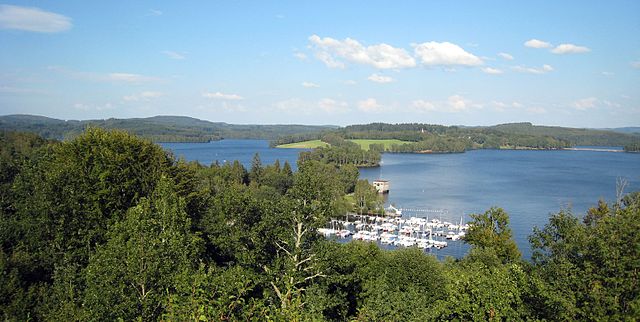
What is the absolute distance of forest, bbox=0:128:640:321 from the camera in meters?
7.64

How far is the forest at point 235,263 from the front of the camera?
764cm

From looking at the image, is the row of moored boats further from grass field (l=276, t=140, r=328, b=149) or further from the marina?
grass field (l=276, t=140, r=328, b=149)

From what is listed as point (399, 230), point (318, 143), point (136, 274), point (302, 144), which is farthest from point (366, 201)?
point (302, 144)

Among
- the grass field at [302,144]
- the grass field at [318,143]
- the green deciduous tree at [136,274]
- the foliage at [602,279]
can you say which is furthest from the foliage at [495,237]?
the grass field at [302,144]

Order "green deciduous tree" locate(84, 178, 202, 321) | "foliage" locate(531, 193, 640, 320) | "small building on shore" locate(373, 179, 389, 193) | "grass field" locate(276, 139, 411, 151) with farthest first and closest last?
"grass field" locate(276, 139, 411, 151), "small building on shore" locate(373, 179, 389, 193), "foliage" locate(531, 193, 640, 320), "green deciduous tree" locate(84, 178, 202, 321)

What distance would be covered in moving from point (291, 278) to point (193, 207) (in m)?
12.1

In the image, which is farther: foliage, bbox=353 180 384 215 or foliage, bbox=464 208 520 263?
foliage, bbox=353 180 384 215

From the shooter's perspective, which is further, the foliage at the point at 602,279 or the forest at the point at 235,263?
the foliage at the point at 602,279

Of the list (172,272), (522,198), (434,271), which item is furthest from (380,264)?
(522,198)

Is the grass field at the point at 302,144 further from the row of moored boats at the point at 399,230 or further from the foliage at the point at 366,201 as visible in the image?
the row of moored boats at the point at 399,230

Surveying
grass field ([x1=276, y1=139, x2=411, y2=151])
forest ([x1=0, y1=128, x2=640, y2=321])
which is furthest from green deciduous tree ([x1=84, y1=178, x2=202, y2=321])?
grass field ([x1=276, y1=139, x2=411, y2=151])

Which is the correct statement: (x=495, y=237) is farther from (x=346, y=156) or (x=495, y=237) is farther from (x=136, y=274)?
(x=346, y=156)

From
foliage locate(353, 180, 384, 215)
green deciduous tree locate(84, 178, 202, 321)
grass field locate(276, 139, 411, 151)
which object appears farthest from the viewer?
grass field locate(276, 139, 411, 151)

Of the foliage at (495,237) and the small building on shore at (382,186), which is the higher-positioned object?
the foliage at (495,237)
